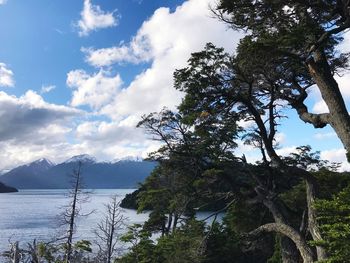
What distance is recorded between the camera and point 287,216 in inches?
768

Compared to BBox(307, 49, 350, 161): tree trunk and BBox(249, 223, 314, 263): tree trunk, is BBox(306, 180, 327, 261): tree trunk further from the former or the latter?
BBox(307, 49, 350, 161): tree trunk

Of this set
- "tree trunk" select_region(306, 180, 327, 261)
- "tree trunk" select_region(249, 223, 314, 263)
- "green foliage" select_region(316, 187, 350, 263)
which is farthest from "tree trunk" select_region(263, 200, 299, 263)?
"green foliage" select_region(316, 187, 350, 263)

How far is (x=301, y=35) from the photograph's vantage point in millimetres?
11328

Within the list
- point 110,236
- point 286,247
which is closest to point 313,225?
point 286,247

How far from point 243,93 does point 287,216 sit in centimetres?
650

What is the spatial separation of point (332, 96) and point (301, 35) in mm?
2927

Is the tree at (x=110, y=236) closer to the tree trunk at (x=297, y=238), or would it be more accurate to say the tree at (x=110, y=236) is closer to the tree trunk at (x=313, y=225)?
the tree trunk at (x=297, y=238)

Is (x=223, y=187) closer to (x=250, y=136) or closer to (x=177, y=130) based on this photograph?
(x=177, y=130)

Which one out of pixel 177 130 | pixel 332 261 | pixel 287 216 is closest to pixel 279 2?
pixel 332 261

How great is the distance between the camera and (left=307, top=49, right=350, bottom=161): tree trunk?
12.9 meters

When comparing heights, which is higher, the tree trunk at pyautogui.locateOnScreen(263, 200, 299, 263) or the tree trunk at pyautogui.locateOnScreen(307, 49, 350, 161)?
the tree trunk at pyautogui.locateOnScreen(307, 49, 350, 161)

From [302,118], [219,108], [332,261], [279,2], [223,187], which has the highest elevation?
[279,2]

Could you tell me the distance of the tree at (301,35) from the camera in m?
11.6

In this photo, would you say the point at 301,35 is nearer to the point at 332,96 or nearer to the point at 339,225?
the point at 332,96
